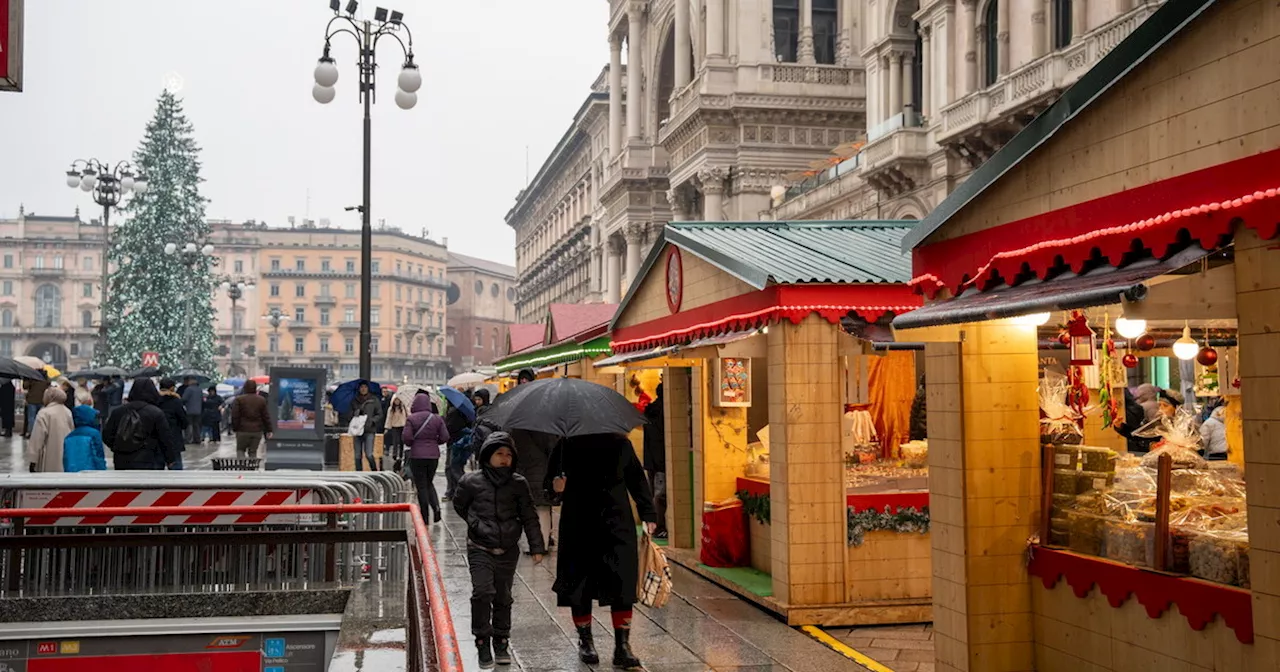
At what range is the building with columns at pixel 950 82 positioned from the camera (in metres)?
25.7

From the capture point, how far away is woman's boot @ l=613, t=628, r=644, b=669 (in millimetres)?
9242

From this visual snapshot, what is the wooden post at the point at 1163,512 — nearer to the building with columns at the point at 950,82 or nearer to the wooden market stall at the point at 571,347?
the wooden market stall at the point at 571,347

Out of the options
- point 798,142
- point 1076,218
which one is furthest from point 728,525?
point 798,142

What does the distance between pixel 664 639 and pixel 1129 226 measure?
5.59 meters

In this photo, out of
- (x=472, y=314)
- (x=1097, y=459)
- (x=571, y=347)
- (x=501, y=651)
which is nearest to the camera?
(x=1097, y=459)

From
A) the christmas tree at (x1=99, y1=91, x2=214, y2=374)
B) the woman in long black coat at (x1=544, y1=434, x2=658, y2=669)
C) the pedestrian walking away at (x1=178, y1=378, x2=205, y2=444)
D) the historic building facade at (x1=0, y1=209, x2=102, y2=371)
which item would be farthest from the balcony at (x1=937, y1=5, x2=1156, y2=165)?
the historic building facade at (x1=0, y1=209, x2=102, y2=371)

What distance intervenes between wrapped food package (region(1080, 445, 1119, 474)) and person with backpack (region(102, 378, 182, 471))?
12.2m

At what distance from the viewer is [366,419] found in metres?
22.2


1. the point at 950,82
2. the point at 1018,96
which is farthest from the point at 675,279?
the point at 950,82

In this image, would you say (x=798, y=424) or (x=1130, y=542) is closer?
(x=1130, y=542)

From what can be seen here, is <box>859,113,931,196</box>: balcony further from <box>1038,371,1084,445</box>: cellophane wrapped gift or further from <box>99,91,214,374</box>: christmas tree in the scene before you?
<box>99,91,214,374</box>: christmas tree

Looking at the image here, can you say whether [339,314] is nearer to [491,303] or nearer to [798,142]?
[491,303]

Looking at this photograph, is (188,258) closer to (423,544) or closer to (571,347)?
(571,347)

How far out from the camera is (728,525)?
44.9 feet
